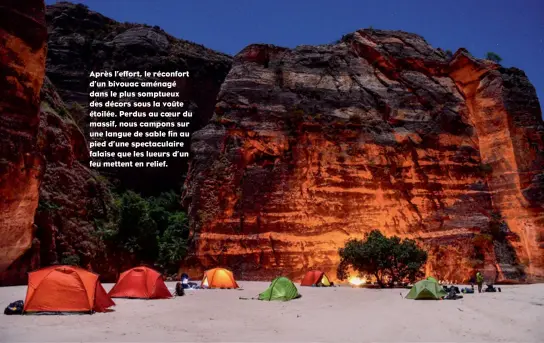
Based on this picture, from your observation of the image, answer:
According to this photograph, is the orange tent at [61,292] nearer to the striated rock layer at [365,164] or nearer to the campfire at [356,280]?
the striated rock layer at [365,164]

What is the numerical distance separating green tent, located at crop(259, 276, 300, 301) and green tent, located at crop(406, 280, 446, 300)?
4.20 metres

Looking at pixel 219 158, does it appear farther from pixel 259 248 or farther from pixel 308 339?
pixel 308 339

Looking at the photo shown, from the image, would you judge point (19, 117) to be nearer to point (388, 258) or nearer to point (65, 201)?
point (65, 201)

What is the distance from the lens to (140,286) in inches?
572

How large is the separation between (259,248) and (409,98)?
1810cm

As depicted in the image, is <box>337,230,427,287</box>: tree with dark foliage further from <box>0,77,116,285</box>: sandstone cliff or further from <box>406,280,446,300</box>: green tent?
<box>0,77,116,285</box>: sandstone cliff

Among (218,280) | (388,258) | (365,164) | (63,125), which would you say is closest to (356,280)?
(388,258)

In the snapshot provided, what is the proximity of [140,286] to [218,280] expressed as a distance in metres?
6.60

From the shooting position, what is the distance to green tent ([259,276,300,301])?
1452 centimetres

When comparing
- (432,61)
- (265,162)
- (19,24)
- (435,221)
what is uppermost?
(432,61)

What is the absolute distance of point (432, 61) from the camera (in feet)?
119

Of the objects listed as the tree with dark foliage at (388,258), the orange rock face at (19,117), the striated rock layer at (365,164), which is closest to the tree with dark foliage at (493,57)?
the striated rock layer at (365,164)

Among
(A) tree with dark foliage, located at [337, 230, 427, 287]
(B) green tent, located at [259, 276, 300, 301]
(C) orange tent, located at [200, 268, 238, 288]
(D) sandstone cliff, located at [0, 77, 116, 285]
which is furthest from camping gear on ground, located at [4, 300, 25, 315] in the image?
(A) tree with dark foliage, located at [337, 230, 427, 287]

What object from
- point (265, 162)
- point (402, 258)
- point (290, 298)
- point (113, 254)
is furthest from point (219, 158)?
point (290, 298)
